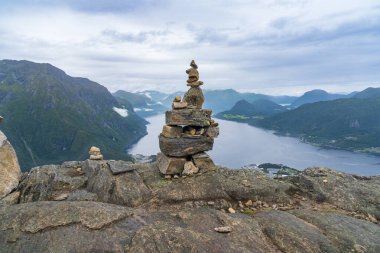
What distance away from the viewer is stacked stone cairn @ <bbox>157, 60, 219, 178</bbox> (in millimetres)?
22109

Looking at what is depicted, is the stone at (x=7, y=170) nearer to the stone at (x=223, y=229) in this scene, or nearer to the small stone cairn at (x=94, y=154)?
the small stone cairn at (x=94, y=154)

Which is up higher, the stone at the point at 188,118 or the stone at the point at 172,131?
the stone at the point at 188,118

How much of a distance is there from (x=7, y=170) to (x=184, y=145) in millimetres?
11707

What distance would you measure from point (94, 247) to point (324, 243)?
11094 mm

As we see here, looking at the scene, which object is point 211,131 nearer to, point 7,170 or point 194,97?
point 194,97

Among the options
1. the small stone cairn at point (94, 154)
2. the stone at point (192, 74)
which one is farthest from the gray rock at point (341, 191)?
the small stone cairn at point (94, 154)

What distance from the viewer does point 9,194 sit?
1925 cm

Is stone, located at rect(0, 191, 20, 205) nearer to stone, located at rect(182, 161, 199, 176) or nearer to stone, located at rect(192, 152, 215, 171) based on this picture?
stone, located at rect(182, 161, 199, 176)

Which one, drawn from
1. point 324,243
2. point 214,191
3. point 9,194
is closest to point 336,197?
point 324,243

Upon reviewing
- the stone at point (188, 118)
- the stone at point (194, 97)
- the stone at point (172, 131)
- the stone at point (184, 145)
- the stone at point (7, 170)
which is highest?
the stone at point (194, 97)

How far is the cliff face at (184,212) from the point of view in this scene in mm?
14469

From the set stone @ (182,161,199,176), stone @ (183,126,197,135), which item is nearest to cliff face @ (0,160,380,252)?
stone @ (182,161,199,176)

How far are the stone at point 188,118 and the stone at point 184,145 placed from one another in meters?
1.04

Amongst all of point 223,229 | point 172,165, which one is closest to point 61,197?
point 172,165
